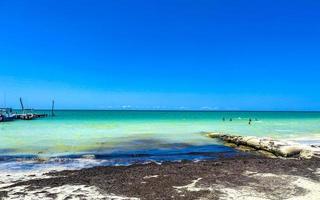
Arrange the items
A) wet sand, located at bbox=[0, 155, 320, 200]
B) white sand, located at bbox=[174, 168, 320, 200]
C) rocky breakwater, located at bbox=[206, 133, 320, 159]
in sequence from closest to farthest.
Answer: white sand, located at bbox=[174, 168, 320, 200], wet sand, located at bbox=[0, 155, 320, 200], rocky breakwater, located at bbox=[206, 133, 320, 159]

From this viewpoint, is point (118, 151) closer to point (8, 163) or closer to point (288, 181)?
point (8, 163)

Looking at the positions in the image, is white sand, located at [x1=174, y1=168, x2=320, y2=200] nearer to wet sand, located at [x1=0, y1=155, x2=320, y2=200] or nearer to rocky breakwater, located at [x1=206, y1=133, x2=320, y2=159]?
wet sand, located at [x1=0, y1=155, x2=320, y2=200]

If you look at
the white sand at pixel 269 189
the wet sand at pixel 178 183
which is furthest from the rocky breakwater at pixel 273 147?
the white sand at pixel 269 189

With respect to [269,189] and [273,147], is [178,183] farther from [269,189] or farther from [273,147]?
[273,147]

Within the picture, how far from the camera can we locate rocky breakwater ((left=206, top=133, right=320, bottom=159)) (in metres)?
19.6

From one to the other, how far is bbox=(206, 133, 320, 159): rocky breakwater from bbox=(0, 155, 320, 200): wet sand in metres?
3.84

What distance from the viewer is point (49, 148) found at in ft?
81.7

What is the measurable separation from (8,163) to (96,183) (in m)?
7.93

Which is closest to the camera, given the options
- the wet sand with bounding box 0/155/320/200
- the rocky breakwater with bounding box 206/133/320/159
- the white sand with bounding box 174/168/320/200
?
the white sand with bounding box 174/168/320/200

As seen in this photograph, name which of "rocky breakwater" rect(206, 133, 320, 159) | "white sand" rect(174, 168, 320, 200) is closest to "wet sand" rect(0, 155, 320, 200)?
"white sand" rect(174, 168, 320, 200)

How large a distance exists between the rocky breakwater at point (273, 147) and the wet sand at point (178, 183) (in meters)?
3.84

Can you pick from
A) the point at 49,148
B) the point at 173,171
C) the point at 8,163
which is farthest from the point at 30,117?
the point at 173,171

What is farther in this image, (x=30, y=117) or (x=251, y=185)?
(x=30, y=117)

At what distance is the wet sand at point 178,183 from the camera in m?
10.7
